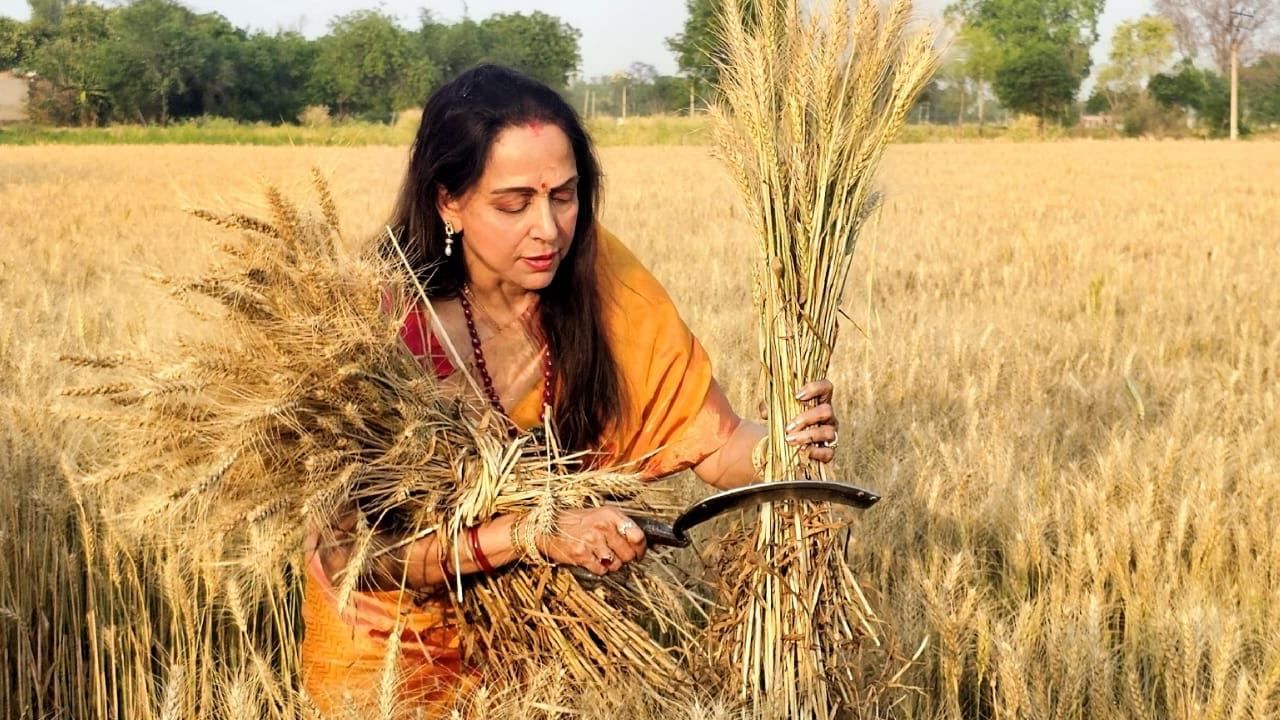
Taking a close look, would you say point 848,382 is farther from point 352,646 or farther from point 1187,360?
point 352,646

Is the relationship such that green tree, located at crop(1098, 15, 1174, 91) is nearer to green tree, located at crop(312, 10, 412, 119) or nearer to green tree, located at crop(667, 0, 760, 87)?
green tree, located at crop(312, 10, 412, 119)

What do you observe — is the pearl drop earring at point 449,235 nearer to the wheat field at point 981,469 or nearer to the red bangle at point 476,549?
the wheat field at point 981,469

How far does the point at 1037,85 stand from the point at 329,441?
167ft

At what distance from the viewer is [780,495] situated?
1505 millimetres

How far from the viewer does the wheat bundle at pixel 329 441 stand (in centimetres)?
153

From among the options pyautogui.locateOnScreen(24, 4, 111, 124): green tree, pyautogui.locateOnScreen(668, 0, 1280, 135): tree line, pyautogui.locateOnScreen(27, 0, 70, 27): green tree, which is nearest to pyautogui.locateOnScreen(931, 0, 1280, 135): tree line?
pyautogui.locateOnScreen(668, 0, 1280, 135): tree line

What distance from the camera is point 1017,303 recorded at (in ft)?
17.1

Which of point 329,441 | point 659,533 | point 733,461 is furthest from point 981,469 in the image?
point 329,441

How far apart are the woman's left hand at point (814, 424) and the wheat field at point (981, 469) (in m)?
0.14

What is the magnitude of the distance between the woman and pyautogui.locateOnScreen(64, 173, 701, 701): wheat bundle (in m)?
0.13

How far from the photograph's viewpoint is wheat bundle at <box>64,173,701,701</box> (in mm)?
1525

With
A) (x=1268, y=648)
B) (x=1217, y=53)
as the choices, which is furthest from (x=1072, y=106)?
(x=1268, y=648)

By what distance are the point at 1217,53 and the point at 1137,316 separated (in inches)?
1971

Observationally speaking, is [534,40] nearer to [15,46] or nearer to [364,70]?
[364,70]
